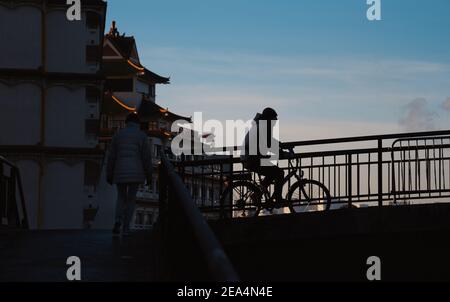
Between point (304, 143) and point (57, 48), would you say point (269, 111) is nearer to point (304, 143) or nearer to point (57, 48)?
point (304, 143)

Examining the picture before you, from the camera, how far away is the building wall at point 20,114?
55.6 meters

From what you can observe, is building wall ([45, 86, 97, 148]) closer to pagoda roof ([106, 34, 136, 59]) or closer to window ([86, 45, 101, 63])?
window ([86, 45, 101, 63])

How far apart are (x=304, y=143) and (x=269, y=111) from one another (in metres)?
3.06

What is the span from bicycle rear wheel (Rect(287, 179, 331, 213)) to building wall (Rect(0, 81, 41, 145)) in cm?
3598

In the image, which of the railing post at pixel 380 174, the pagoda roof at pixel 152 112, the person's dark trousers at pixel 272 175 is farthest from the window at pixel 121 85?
the railing post at pixel 380 174

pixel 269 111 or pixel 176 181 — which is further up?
pixel 269 111

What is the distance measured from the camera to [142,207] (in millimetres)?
111688

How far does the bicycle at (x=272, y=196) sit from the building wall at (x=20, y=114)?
35.4 meters

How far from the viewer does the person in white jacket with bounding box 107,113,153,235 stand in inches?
635

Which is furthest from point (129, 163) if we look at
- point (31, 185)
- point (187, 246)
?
point (31, 185)

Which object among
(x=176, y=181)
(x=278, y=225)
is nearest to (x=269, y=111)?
(x=278, y=225)

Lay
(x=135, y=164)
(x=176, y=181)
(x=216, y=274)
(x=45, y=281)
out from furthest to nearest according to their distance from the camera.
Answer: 1. (x=135, y=164)
2. (x=45, y=281)
3. (x=176, y=181)
4. (x=216, y=274)

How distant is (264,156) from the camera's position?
812 inches

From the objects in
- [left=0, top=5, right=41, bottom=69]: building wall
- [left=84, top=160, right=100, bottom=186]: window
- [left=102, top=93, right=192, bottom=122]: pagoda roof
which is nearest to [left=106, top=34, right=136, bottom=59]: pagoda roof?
[left=102, top=93, right=192, bottom=122]: pagoda roof
